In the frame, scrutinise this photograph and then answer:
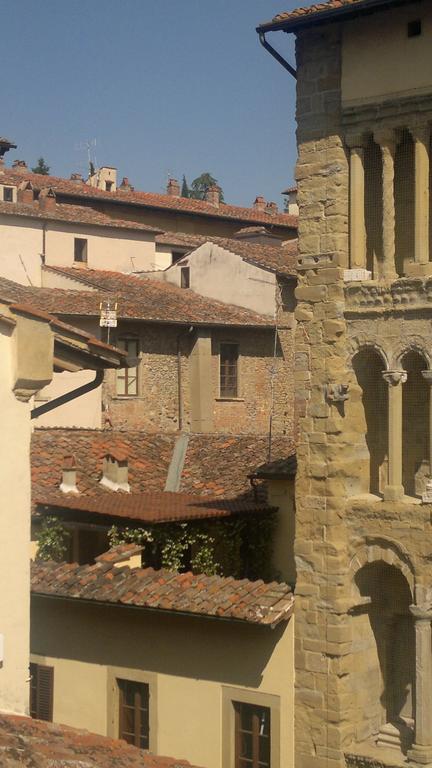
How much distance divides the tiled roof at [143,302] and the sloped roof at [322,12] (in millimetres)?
18673

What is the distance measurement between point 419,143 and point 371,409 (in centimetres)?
325

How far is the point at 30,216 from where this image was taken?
40.4m

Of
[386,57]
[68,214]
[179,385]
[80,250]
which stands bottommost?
[179,385]

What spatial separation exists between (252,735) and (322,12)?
885 cm

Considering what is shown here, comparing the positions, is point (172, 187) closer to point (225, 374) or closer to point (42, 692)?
point (225, 374)

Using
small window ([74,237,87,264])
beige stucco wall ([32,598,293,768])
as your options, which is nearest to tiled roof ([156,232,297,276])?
small window ([74,237,87,264])

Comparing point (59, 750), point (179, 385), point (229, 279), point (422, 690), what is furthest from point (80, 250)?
point (59, 750)

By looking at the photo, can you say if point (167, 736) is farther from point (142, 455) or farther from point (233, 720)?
point (142, 455)

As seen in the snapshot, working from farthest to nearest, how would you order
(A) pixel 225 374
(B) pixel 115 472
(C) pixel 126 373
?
(A) pixel 225 374 < (C) pixel 126 373 < (B) pixel 115 472

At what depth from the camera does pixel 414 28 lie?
15.1 m

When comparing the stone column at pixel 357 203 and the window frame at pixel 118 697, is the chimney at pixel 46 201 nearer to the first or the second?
the window frame at pixel 118 697

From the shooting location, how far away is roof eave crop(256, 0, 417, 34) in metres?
15.0

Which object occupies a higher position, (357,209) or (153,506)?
(357,209)

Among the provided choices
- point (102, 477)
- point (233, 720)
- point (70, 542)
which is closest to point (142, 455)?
point (102, 477)
